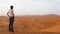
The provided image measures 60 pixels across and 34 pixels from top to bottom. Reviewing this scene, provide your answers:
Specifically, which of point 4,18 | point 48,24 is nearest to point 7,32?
point 48,24

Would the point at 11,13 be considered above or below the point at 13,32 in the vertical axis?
above

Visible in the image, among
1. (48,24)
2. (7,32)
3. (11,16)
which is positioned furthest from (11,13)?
(48,24)

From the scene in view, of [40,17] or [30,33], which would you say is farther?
[40,17]

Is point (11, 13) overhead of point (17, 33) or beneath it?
overhead

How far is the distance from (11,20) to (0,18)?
61.6 ft

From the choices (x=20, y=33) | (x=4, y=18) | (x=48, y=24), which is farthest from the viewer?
(x=4, y=18)

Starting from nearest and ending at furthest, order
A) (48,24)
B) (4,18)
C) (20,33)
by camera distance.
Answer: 1. (20,33)
2. (48,24)
3. (4,18)

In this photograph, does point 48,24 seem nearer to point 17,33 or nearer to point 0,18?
point 0,18

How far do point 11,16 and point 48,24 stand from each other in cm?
1225

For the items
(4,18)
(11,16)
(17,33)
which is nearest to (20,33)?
(17,33)

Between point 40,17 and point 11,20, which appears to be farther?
point 40,17

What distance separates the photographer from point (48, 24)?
101 feet

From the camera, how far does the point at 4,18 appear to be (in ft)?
124

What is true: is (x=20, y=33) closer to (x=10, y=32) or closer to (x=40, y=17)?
(x=10, y=32)
